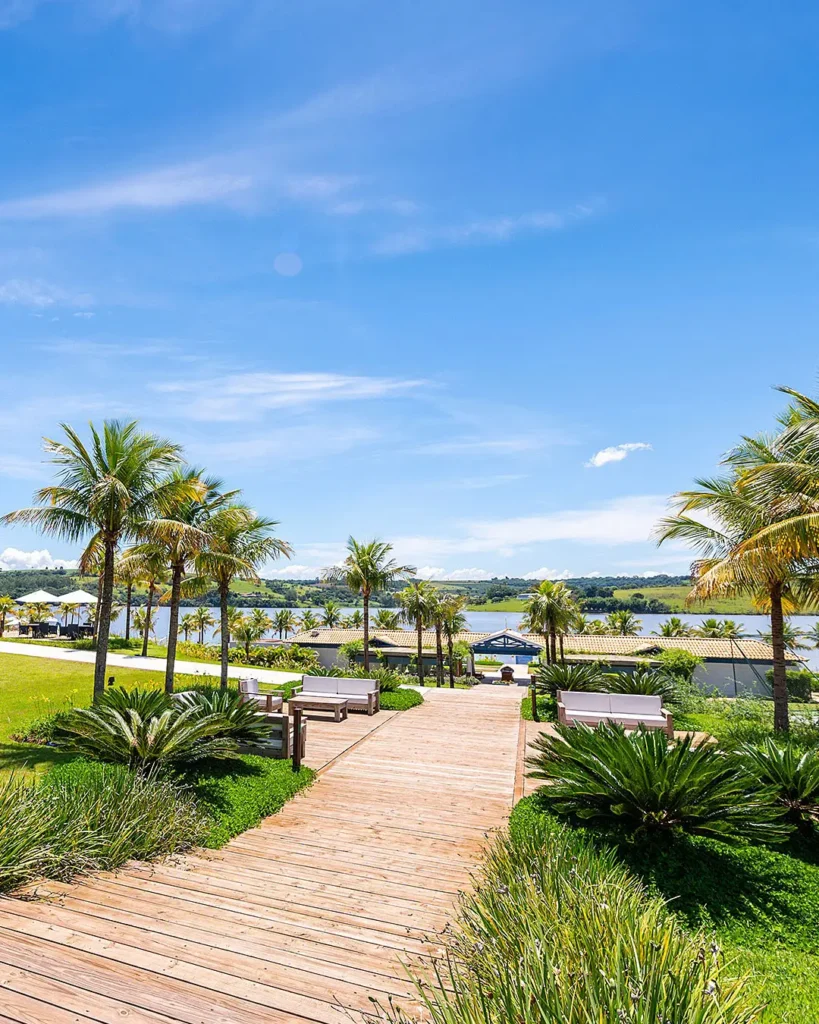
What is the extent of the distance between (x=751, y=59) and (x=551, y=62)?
9.83ft

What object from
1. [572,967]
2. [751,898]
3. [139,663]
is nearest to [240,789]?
[751,898]

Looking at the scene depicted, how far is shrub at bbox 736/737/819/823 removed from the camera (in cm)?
621

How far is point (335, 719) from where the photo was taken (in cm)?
1327

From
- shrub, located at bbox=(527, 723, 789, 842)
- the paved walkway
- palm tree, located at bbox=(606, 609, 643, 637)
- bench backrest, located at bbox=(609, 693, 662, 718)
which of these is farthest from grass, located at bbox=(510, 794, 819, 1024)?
palm tree, located at bbox=(606, 609, 643, 637)

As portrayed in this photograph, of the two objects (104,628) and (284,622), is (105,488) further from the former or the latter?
(284,622)

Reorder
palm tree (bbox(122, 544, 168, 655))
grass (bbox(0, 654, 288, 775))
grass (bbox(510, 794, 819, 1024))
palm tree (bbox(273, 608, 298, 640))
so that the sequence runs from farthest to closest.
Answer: palm tree (bbox(273, 608, 298, 640)) < palm tree (bbox(122, 544, 168, 655)) < grass (bbox(0, 654, 288, 775)) < grass (bbox(510, 794, 819, 1024))

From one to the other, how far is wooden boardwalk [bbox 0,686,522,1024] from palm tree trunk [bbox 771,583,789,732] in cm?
868

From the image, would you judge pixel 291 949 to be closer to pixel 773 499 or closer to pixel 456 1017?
pixel 456 1017

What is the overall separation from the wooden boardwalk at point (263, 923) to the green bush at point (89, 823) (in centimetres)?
27

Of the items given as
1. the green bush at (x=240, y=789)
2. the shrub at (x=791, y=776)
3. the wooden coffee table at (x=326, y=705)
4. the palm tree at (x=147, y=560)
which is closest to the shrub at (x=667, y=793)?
the shrub at (x=791, y=776)

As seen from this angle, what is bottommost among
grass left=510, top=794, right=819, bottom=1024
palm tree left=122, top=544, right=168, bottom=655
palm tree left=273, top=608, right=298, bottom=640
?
palm tree left=273, top=608, right=298, bottom=640

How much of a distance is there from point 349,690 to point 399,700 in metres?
1.57

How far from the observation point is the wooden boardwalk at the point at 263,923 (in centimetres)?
265

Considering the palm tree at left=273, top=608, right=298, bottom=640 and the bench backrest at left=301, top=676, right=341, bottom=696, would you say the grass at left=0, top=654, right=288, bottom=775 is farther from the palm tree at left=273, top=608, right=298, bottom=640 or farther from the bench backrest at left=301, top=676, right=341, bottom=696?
the palm tree at left=273, top=608, right=298, bottom=640
